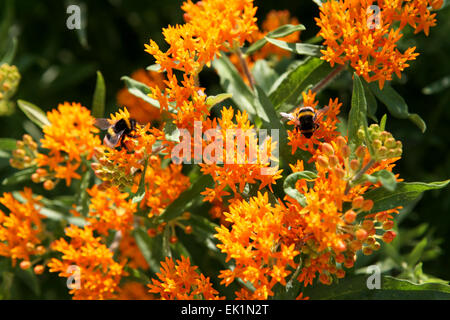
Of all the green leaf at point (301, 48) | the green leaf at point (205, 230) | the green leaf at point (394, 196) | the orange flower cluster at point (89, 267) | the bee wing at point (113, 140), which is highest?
the green leaf at point (301, 48)

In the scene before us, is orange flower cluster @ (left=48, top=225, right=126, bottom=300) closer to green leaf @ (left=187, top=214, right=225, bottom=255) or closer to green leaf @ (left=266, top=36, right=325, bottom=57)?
green leaf @ (left=187, top=214, right=225, bottom=255)

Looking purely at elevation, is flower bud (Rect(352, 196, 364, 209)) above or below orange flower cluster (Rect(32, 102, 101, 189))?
below

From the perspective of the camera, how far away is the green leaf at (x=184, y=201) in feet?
10.9

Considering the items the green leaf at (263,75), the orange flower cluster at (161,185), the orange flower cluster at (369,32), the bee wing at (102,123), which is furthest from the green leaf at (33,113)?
the orange flower cluster at (369,32)

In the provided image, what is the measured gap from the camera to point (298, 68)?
3396 mm

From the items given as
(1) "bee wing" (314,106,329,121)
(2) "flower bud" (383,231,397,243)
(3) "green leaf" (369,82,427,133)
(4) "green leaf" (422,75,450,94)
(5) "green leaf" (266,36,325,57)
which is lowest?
(2) "flower bud" (383,231,397,243)

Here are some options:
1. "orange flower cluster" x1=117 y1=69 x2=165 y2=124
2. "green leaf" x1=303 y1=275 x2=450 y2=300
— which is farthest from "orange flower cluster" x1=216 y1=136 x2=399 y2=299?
"orange flower cluster" x1=117 y1=69 x2=165 y2=124

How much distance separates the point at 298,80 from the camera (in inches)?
135

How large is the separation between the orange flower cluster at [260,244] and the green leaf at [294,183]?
0.15 meters

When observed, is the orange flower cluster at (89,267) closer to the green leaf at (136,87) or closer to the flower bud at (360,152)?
the green leaf at (136,87)

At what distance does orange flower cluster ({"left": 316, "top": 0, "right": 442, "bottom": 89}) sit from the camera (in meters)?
2.96

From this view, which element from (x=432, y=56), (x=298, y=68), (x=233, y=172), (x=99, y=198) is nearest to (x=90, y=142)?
(x=99, y=198)

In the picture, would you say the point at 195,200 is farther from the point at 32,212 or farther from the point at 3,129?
the point at 3,129

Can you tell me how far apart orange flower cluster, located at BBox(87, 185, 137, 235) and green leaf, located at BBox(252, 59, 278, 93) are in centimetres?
146
